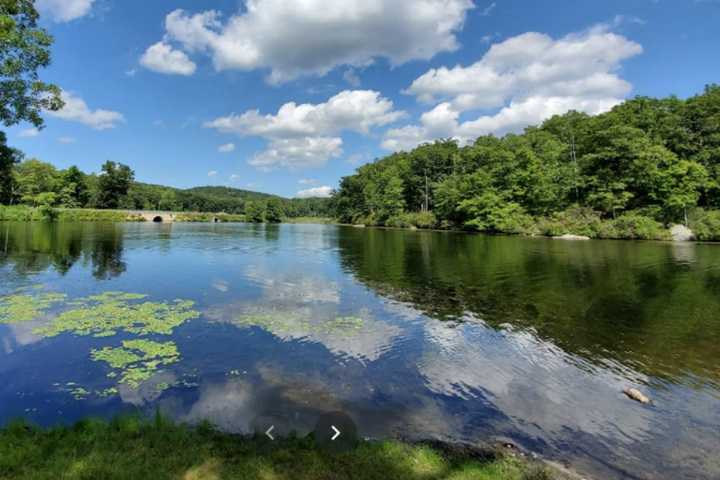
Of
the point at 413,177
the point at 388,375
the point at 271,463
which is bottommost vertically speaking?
the point at 388,375

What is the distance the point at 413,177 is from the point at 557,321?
280ft

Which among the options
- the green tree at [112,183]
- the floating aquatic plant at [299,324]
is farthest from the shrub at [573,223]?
the green tree at [112,183]

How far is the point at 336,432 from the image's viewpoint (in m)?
5.81

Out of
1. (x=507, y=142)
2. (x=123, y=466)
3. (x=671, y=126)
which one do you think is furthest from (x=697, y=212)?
(x=123, y=466)

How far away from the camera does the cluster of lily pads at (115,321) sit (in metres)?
8.47

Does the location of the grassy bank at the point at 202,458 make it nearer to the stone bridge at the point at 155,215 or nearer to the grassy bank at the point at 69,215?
the grassy bank at the point at 69,215

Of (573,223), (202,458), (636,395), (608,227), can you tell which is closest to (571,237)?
(573,223)

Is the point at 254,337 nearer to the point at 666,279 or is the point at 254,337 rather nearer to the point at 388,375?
the point at 388,375

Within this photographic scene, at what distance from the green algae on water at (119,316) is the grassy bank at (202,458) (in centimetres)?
613

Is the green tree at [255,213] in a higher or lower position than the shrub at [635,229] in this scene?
higher

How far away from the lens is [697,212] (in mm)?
48000

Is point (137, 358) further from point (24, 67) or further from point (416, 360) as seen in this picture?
point (24, 67)

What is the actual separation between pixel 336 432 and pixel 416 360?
4276 millimetres

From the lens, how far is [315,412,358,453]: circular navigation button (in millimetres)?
5266
